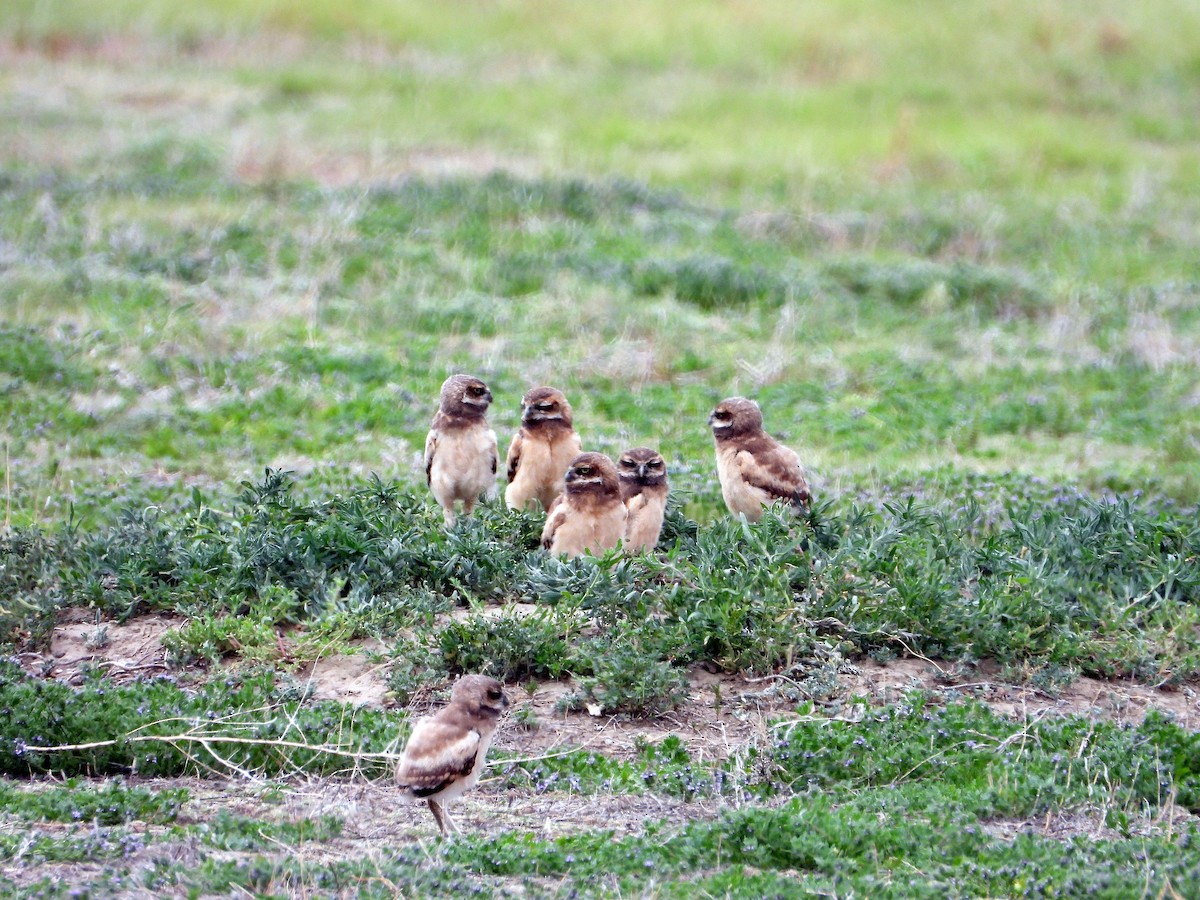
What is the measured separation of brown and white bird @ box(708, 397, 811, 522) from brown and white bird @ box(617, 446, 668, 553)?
64 cm

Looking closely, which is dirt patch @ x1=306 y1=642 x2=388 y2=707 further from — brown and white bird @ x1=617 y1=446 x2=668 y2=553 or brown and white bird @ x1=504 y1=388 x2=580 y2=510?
brown and white bird @ x1=504 y1=388 x2=580 y2=510

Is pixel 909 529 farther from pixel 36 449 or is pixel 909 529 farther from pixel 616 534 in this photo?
pixel 36 449

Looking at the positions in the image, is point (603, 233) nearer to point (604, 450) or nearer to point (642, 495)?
point (604, 450)

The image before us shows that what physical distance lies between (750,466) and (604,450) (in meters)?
2.24

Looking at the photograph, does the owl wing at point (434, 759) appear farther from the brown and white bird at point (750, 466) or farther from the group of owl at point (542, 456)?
the brown and white bird at point (750, 466)

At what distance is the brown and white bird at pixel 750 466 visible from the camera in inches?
390

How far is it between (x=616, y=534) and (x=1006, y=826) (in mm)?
3143

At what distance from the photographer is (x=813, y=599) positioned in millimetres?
8312

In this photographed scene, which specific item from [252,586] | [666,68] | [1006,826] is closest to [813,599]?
[1006,826]

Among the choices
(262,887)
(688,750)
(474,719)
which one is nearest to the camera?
(262,887)

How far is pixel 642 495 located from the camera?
945 cm

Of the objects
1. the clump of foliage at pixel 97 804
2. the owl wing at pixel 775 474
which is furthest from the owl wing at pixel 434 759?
the owl wing at pixel 775 474

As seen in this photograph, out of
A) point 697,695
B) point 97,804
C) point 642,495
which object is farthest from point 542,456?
point 97,804

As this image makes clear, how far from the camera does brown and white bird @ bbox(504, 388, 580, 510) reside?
1016cm
